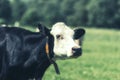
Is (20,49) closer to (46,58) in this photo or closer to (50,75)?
(46,58)

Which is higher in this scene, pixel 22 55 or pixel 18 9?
pixel 22 55

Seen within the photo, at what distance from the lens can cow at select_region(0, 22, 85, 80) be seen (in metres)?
7.86

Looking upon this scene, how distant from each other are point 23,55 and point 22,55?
18 mm

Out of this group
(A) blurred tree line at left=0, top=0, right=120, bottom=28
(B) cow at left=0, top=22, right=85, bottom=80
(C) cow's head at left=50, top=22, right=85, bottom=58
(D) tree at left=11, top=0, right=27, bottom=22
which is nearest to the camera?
(C) cow's head at left=50, top=22, right=85, bottom=58

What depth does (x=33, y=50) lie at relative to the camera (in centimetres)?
807

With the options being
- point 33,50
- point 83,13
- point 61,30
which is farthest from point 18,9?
point 61,30

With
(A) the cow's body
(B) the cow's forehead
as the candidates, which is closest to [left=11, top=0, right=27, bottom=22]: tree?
(A) the cow's body

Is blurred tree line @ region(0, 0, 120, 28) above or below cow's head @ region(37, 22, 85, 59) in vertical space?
below

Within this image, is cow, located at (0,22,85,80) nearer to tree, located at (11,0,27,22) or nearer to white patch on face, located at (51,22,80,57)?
white patch on face, located at (51,22,80,57)

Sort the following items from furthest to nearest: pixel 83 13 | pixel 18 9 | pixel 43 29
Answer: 1. pixel 83 13
2. pixel 18 9
3. pixel 43 29

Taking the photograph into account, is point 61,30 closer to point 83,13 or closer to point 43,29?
point 43,29

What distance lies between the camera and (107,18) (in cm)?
10481

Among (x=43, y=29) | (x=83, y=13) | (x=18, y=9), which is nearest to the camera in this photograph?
(x=43, y=29)

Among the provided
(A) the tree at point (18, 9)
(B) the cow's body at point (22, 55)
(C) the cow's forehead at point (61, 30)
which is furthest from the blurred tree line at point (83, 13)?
(C) the cow's forehead at point (61, 30)
